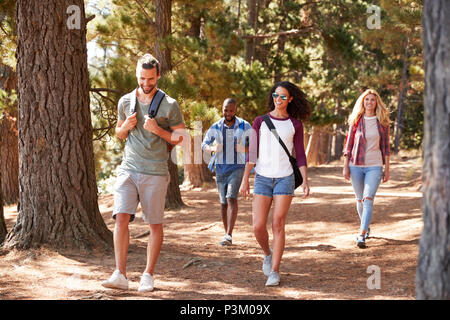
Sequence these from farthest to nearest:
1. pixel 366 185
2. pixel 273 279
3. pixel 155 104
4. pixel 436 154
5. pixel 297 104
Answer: pixel 366 185
pixel 297 104
pixel 273 279
pixel 155 104
pixel 436 154

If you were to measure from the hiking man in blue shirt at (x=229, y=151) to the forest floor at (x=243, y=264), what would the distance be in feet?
2.47

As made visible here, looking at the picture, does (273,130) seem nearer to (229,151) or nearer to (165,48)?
(229,151)

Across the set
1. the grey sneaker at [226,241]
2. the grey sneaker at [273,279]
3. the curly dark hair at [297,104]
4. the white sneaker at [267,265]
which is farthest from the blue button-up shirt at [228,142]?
the grey sneaker at [273,279]

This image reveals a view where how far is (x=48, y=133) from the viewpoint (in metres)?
6.07

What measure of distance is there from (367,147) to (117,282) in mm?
3860

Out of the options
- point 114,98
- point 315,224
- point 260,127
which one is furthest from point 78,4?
point 315,224

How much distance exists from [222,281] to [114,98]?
150 inches

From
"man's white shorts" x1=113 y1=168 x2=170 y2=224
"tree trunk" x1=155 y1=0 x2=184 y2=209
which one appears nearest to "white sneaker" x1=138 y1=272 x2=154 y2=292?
"man's white shorts" x1=113 y1=168 x2=170 y2=224

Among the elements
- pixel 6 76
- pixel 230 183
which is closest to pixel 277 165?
pixel 230 183

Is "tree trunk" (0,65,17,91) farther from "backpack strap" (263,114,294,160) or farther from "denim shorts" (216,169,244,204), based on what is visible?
"backpack strap" (263,114,294,160)

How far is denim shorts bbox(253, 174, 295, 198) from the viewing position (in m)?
5.04

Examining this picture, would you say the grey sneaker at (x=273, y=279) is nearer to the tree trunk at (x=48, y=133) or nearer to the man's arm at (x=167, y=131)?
the man's arm at (x=167, y=131)

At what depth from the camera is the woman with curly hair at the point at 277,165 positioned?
16.6ft

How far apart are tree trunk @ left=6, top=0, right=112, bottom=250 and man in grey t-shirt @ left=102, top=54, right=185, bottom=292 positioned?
1.58m
